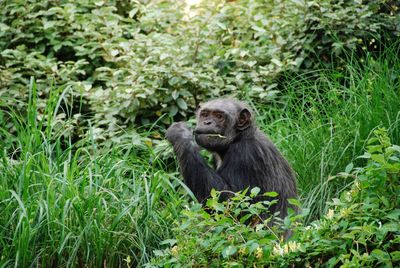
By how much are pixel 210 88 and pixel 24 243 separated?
12.5 feet

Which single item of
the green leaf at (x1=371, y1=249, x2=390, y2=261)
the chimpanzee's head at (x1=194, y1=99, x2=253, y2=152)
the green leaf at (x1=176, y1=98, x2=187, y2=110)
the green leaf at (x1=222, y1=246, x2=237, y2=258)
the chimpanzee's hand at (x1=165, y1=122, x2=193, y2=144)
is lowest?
the green leaf at (x1=176, y1=98, x2=187, y2=110)

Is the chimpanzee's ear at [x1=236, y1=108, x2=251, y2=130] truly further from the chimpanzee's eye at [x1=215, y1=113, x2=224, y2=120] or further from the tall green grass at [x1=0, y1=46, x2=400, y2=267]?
the tall green grass at [x1=0, y1=46, x2=400, y2=267]

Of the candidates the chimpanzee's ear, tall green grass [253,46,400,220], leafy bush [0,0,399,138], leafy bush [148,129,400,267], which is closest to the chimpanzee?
the chimpanzee's ear

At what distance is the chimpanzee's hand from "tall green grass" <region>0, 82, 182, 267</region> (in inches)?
14.0

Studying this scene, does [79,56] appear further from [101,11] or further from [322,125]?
[322,125]

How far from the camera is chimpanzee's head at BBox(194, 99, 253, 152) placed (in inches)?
271

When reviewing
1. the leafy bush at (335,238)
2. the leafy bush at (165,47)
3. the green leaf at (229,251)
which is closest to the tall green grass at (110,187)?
the leafy bush at (335,238)

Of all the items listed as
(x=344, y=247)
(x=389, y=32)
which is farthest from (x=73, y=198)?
(x=389, y=32)

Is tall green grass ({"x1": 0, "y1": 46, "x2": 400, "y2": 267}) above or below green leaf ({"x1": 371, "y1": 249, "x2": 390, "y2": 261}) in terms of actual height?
below

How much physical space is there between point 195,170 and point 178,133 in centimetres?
39

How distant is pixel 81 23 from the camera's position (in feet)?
34.8

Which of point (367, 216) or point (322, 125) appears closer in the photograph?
point (367, 216)

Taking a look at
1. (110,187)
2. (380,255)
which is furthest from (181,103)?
(380,255)

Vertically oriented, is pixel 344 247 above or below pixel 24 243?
above
